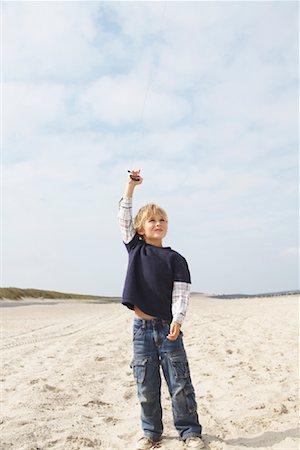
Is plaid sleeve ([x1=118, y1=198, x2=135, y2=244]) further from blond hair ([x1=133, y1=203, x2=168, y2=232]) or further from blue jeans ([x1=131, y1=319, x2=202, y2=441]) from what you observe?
blue jeans ([x1=131, y1=319, x2=202, y2=441])

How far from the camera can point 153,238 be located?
3.76 meters

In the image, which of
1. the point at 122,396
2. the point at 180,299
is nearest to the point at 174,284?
the point at 180,299

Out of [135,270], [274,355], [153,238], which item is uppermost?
[153,238]

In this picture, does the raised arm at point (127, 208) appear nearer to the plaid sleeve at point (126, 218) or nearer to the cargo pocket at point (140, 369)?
the plaid sleeve at point (126, 218)

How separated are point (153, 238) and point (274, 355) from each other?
170 inches

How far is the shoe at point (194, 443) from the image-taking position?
3.35 meters

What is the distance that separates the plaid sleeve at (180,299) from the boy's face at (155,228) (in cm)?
43

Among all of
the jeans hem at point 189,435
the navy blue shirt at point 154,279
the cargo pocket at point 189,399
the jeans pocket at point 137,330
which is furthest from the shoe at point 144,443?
the navy blue shirt at point 154,279

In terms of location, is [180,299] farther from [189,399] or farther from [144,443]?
[144,443]

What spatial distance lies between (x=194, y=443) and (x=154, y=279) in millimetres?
1246

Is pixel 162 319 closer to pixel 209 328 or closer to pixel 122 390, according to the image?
pixel 122 390

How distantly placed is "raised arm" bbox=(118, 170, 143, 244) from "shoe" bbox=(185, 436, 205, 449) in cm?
160

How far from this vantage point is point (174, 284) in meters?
3.55

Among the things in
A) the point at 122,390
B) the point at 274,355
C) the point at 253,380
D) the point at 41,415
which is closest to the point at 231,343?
the point at 274,355
